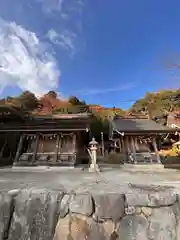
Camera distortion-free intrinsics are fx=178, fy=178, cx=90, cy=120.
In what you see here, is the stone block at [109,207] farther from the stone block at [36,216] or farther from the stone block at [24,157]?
the stone block at [24,157]

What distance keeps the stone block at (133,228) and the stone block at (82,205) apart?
32.3 inches

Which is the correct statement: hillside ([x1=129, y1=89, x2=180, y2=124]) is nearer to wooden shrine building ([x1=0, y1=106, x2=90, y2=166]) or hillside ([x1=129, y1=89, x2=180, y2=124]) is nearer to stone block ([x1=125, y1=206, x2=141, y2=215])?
wooden shrine building ([x1=0, y1=106, x2=90, y2=166])

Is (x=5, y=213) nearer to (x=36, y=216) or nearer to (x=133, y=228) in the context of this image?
(x=36, y=216)

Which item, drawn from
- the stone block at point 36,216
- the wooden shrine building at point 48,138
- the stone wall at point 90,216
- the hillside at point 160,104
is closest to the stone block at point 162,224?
the stone wall at point 90,216

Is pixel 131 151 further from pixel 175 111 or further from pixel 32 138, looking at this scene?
pixel 175 111

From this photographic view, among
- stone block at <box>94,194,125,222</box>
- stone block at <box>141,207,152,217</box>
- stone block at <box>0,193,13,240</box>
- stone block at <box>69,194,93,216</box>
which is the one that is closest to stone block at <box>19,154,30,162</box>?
stone block at <box>0,193,13,240</box>

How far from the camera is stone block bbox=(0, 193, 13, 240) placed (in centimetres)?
441

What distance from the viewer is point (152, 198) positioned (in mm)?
4293

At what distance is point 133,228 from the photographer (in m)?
4.16

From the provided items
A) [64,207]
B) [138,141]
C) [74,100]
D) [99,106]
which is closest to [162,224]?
[64,207]

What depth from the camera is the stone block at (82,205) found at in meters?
4.16

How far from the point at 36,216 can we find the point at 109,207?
5.94 feet

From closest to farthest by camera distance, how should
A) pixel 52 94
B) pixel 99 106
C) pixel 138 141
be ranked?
pixel 138 141 → pixel 99 106 → pixel 52 94

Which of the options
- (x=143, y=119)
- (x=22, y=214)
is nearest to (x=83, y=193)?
(x=22, y=214)
